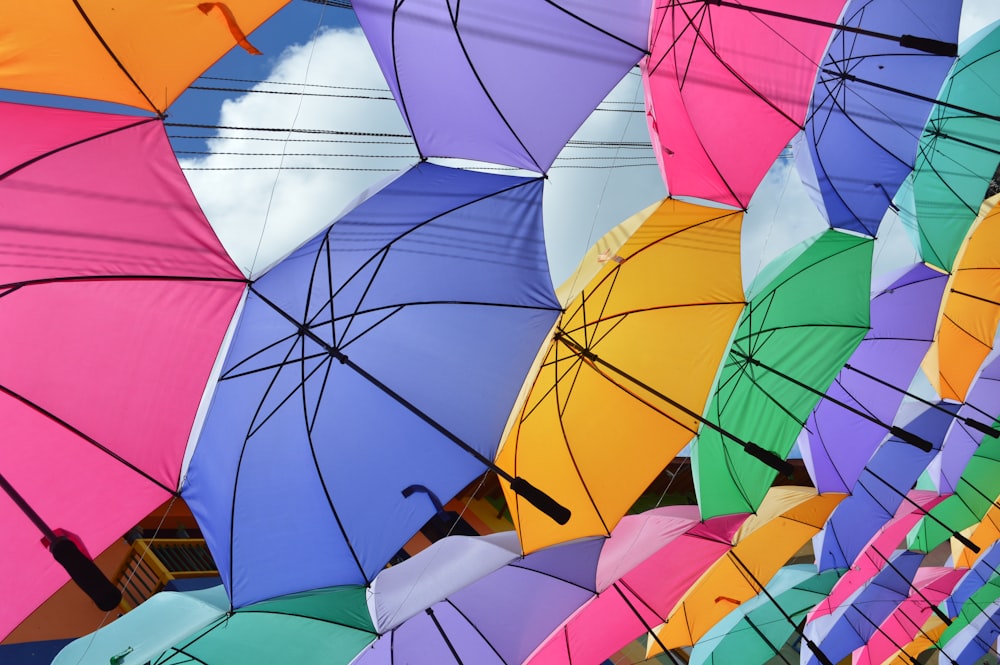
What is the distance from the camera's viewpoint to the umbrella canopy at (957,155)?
25.8ft

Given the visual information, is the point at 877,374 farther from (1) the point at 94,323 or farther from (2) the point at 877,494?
(1) the point at 94,323

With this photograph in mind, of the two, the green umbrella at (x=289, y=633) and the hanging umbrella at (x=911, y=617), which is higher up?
the green umbrella at (x=289, y=633)

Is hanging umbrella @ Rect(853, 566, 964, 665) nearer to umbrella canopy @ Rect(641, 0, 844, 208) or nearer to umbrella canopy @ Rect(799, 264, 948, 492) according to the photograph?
umbrella canopy @ Rect(799, 264, 948, 492)

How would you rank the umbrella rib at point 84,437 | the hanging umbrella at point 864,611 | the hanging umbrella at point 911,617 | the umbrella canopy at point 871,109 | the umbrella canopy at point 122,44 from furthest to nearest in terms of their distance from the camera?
the hanging umbrella at point 911,617, the hanging umbrella at point 864,611, the umbrella canopy at point 871,109, the umbrella rib at point 84,437, the umbrella canopy at point 122,44

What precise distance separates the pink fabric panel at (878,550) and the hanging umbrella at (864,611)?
0.54 m

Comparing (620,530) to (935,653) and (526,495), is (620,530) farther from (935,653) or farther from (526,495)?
(935,653)

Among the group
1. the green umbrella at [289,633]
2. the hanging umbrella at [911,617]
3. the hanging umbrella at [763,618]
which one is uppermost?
the green umbrella at [289,633]

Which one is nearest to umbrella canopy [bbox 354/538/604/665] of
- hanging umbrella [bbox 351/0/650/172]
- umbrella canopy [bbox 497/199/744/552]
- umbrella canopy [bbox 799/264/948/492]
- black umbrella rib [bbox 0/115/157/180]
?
umbrella canopy [bbox 497/199/744/552]

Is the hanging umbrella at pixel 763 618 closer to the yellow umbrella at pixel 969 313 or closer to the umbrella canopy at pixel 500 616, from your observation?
the yellow umbrella at pixel 969 313

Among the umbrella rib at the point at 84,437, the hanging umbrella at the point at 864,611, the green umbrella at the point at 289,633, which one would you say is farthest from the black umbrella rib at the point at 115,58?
the hanging umbrella at the point at 864,611

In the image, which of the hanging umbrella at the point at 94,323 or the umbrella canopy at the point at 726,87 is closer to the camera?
the hanging umbrella at the point at 94,323

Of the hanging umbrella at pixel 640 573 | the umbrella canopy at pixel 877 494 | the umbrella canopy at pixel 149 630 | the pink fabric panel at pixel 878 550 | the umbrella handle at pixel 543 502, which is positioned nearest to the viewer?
the umbrella handle at pixel 543 502

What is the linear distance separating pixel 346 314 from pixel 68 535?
371cm

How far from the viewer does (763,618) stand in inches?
456
